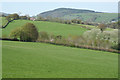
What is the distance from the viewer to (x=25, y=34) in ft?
190

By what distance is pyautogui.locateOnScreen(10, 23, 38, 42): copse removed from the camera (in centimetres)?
5736

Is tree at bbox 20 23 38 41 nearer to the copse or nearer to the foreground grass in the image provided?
the copse

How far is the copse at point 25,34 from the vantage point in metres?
57.4

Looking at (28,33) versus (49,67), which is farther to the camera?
(28,33)

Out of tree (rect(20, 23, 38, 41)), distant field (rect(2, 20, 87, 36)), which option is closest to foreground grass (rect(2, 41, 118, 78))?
tree (rect(20, 23, 38, 41))

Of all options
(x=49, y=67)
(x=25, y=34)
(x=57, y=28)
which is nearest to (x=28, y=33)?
(x=25, y=34)

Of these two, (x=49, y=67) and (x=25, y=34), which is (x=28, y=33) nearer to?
(x=25, y=34)

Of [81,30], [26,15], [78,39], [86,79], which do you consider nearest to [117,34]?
[78,39]

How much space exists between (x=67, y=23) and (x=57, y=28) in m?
13.5

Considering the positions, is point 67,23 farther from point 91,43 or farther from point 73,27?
point 91,43

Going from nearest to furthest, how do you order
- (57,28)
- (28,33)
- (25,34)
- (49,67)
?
(49,67)
(25,34)
(28,33)
(57,28)

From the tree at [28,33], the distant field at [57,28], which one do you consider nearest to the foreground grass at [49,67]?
the tree at [28,33]

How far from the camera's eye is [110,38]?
63812 mm

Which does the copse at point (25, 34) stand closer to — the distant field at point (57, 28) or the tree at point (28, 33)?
the tree at point (28, 33)
